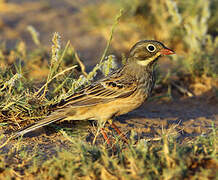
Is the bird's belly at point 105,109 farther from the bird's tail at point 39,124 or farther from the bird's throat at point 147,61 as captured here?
the bird's throat at point 147,61

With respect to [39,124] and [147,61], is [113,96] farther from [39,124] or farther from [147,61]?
[39,124]

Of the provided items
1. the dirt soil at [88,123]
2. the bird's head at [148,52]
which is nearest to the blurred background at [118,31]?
the dirt soil at [88,123]

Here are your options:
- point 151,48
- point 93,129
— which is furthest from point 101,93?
point 151,48

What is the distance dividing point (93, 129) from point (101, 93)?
0.53 meters

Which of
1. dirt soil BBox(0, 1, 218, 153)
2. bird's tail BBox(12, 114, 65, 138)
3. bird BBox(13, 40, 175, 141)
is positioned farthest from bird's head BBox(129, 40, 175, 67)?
bird's tail BBox(12, 114, 65, 138)

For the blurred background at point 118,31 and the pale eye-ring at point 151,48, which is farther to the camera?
the blurred background at point 118,31

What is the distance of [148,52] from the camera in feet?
17.8

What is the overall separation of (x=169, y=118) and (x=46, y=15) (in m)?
6.70

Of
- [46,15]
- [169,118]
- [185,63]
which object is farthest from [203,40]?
[46,15]

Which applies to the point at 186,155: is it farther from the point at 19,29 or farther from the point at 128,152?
the point at 19,29

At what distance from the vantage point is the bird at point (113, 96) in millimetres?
5043

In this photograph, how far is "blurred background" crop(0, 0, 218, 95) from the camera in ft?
24.1

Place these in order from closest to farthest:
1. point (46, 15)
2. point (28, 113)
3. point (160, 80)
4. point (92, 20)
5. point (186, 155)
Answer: point (186, 155)
point (28, 113)
point (160, 80)
point (92, 20)
point (46, 15)

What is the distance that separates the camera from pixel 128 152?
4.01 metres
